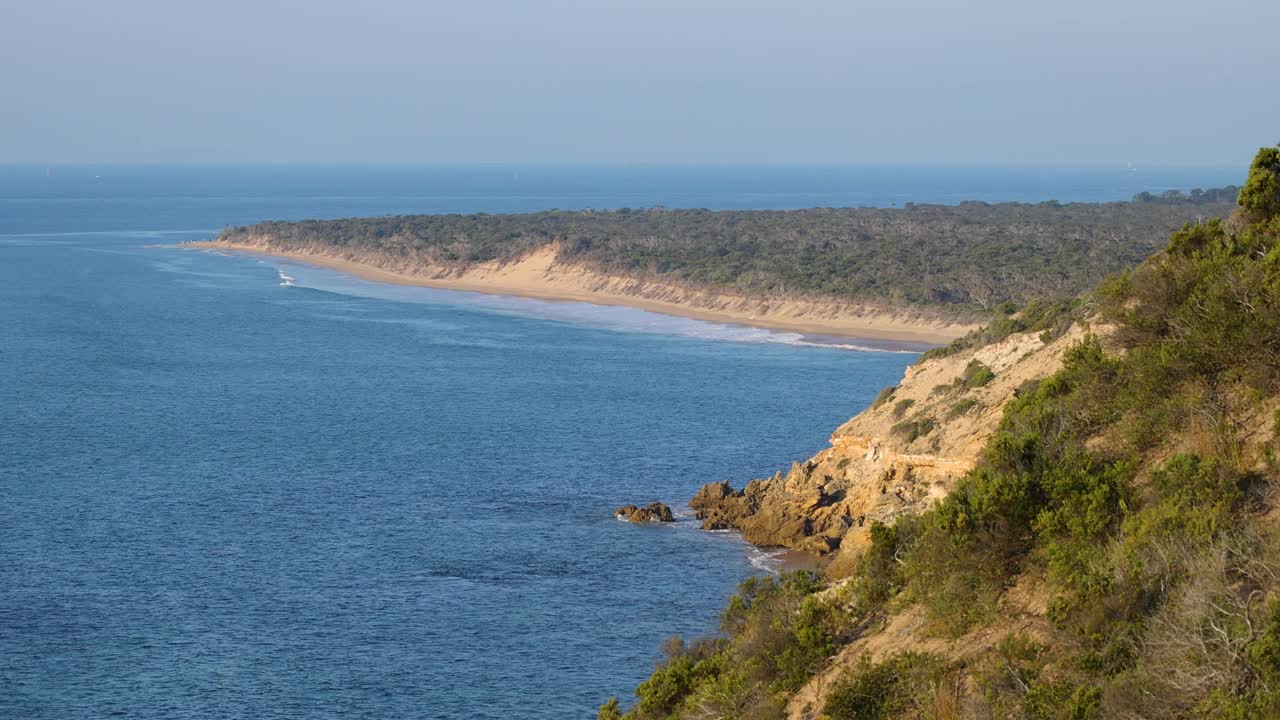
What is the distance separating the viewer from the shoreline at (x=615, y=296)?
92.6 m

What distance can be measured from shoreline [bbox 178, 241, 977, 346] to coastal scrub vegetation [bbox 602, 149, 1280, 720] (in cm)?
6664

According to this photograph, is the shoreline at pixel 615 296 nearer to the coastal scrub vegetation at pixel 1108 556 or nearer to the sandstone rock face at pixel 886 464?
the sandstone rock face at pixel 886 464

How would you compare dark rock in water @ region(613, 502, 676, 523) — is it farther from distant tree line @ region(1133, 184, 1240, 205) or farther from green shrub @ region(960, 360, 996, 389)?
distant tree line @ region(1133, 184, 1240, 205)

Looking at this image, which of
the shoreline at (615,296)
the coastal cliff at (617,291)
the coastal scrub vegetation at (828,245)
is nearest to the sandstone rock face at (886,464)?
the shoreline at (615,296)

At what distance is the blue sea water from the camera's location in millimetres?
30844

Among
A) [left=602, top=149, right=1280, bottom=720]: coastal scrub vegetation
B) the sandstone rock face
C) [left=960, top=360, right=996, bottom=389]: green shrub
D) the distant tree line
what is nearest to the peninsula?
the distant tree line

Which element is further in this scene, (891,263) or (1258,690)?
(891,263)

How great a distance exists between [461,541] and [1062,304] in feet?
58.4

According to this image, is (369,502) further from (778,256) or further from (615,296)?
(778,256)

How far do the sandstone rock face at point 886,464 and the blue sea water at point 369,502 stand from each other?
5.64 feet

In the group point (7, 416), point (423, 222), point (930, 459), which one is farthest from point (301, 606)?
point (423, 222)

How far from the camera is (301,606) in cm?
3516

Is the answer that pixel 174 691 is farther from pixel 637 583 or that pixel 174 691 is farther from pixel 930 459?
pixel 930 459

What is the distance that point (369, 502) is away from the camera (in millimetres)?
46125
